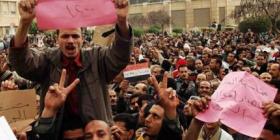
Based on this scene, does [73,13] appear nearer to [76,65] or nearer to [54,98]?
[76,65]

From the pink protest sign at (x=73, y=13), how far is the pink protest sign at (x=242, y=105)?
92cm

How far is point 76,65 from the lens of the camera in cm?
395

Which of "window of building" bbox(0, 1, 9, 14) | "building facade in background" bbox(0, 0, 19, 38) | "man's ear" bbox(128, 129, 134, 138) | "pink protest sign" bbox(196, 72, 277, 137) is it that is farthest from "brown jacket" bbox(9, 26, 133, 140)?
"window of building" bbox(0, 1, 9, 14)

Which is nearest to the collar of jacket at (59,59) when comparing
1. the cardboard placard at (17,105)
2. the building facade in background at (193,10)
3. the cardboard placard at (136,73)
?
the cardboard placard at (17,105)

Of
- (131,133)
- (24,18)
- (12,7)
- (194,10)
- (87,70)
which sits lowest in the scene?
(194,10)

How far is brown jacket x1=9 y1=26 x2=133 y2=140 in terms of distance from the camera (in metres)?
3.89

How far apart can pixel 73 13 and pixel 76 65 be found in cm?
35

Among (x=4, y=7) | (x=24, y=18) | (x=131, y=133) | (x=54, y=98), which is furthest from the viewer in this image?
(x=4, y=7)

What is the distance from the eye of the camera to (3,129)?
2.98 m

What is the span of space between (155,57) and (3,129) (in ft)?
36.1

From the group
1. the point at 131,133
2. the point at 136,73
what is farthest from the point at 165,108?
the point at 136,73

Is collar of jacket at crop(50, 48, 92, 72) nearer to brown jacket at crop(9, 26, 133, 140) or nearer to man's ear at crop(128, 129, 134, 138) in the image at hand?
brown jacket at crop(9, 26, 133, 140)

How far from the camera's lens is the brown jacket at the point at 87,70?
3889mm

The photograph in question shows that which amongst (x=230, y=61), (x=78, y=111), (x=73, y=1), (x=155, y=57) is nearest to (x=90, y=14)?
(x=73, y=1)
